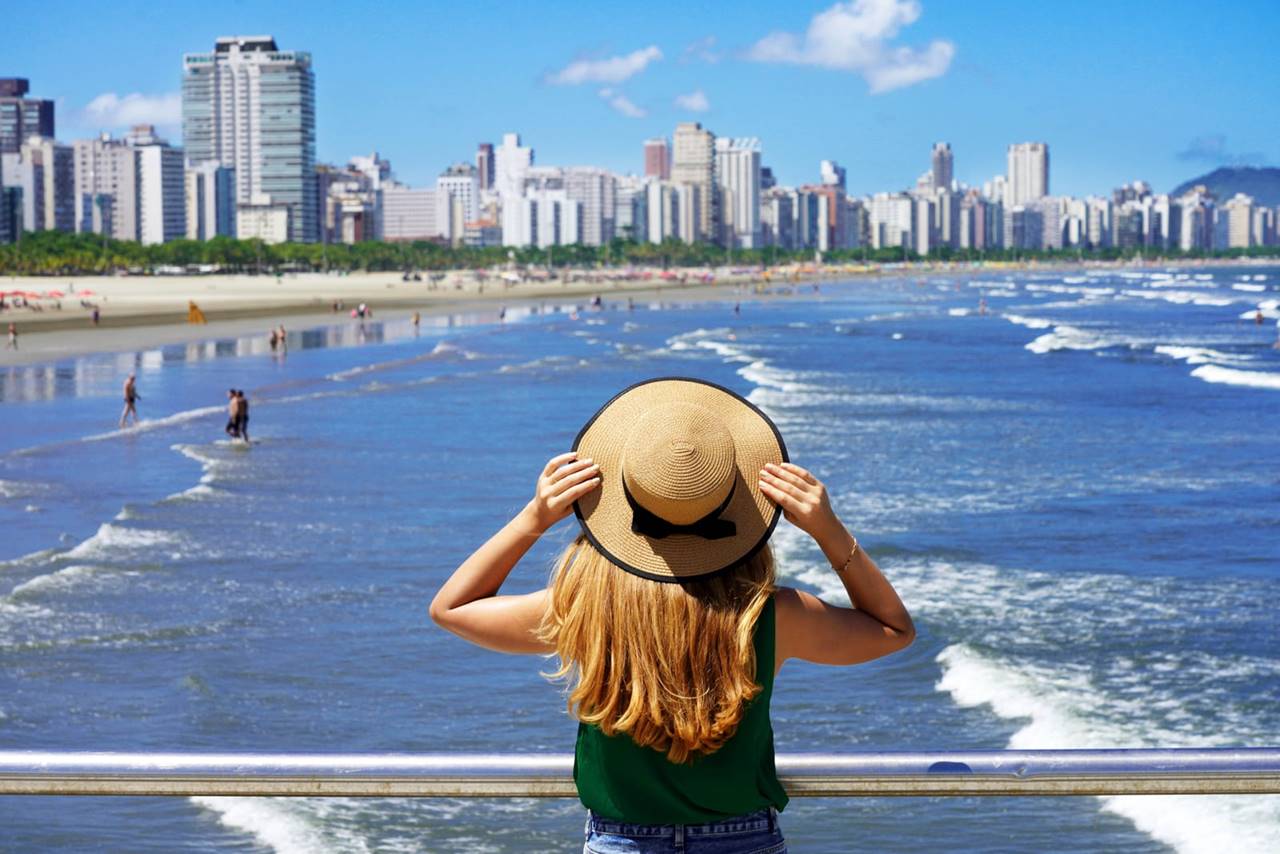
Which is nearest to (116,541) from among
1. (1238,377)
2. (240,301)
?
(1238,377)

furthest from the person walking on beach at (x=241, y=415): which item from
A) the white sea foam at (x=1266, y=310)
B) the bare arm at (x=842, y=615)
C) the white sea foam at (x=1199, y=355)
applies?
the white sea foam at (x=1266, y=310)

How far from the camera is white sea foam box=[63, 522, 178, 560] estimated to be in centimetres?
1553

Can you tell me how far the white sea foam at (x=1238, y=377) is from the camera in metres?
42.0

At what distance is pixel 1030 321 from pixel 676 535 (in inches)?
3340

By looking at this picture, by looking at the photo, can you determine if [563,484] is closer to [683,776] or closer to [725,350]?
[683,776]

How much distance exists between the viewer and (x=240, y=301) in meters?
101

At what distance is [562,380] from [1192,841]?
36826mm

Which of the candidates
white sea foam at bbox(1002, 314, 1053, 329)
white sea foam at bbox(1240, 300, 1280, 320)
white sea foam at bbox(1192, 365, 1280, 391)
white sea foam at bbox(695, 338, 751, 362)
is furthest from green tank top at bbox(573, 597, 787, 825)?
white sea foam at bbox(1240, 300, 1280, 320)

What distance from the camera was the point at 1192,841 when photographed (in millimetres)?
7496

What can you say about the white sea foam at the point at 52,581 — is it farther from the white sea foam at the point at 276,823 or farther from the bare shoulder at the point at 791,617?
the bare shoulder at the point at 791,617

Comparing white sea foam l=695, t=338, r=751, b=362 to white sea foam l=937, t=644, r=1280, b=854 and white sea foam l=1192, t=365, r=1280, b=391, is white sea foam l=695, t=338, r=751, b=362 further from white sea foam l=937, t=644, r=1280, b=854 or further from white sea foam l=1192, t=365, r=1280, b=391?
white sea foam l=937, t=644, r=1280, b=854

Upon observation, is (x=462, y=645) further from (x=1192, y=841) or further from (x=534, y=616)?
(x=534, y=616)

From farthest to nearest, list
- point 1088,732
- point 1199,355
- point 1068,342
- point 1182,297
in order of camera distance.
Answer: point 1182,297 < point 1068,342 < point 1199,355 < point 1088,732

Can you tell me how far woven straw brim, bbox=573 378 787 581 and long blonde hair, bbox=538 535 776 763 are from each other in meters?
0.04
